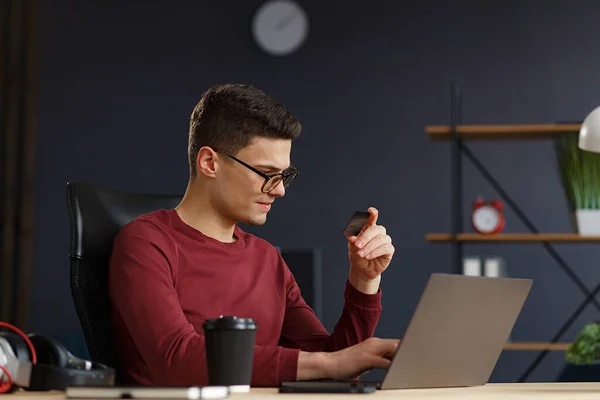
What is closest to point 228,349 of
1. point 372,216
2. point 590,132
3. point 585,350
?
point 372,216

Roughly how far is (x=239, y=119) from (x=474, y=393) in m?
0.78

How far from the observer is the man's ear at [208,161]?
1924 millimetres

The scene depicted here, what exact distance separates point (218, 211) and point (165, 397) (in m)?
0.84

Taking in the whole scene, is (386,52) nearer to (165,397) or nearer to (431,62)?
(431,62)

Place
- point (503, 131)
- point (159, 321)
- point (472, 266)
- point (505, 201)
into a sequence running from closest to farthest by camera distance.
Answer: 1. point (159, 321)
2. point (472, 266)
3. point (503, 131)
4. point (505, 201)

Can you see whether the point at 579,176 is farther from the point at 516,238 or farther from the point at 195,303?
the point at 195,303

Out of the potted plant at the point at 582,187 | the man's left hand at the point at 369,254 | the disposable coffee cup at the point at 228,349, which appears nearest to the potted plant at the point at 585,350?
the potted plant at the point at 582,187

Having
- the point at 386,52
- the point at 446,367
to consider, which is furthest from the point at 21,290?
the point at 446,367

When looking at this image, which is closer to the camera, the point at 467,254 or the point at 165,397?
the point at 165,397

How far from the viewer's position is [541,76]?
492cm

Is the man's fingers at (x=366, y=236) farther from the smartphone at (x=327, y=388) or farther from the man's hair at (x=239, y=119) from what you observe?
the smartphone at (x=327, y=388)

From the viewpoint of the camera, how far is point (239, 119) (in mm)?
1898

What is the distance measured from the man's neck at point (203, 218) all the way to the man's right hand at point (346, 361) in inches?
20.6

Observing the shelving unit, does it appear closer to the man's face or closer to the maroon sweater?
the maroon sweater
